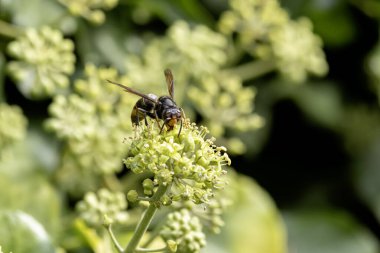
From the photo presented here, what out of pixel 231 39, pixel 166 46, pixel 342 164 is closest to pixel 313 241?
pixel 342 164

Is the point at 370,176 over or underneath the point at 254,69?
underneath

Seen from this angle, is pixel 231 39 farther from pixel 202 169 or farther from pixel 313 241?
pixel 202 169

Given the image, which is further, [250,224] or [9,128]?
[250,224]

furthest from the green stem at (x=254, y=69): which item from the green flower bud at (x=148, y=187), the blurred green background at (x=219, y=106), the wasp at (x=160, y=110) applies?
the green flower bud at (x=148, y=187)

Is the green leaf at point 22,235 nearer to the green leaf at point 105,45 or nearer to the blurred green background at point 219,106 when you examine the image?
the blurred green background at point 219,106

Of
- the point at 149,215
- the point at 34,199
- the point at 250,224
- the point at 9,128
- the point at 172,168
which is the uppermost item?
the point at 172,168

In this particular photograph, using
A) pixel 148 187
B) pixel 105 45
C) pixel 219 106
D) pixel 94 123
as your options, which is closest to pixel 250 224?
pixel 219 106

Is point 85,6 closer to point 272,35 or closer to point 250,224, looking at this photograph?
point 272,35
